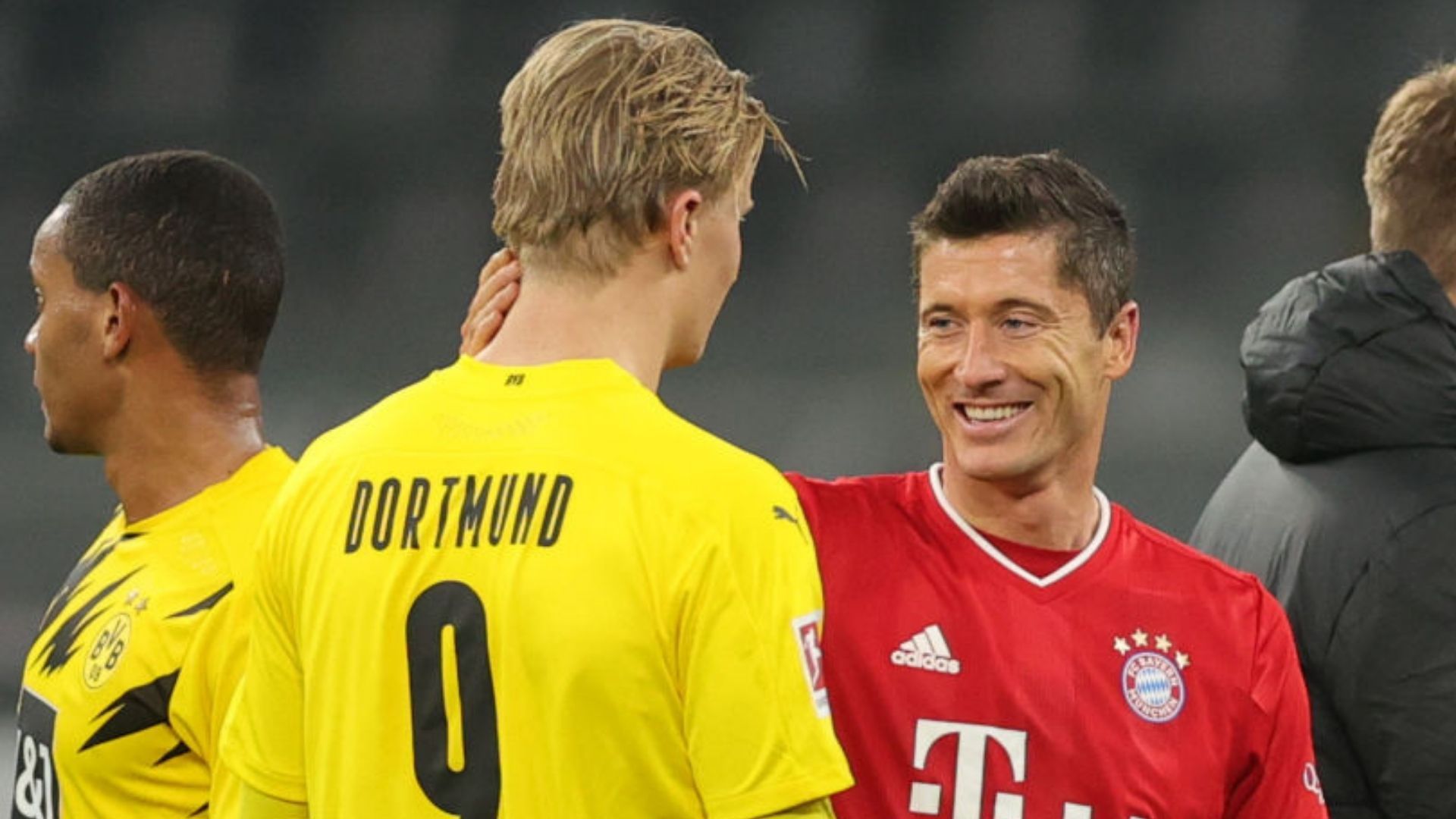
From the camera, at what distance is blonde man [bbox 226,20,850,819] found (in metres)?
1.49

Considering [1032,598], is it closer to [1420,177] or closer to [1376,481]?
[1376,481]

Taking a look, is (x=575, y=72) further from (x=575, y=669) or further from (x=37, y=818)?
(x=37, y=818)

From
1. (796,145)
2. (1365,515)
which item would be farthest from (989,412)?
(796,145)

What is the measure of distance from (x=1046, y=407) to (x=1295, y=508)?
441mm

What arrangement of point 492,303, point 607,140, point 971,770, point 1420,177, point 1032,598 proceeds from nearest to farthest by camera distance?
point 607,140, point 492,303, point 971,770, point 1032,598, point 1420,177

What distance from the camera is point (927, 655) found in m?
2.04

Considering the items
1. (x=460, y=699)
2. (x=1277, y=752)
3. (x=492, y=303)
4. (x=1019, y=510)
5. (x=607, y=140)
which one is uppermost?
(x=607, y=140)

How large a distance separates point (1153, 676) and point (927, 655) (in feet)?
0.82

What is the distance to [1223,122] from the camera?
22.0 ft

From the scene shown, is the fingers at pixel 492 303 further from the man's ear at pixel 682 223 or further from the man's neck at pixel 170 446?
the man's neck at pixel 170 446

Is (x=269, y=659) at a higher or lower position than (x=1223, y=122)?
higher

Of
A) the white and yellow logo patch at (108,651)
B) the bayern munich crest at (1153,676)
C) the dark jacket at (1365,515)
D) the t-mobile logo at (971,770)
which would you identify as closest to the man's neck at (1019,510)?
the bayern munich crest at (1153,676)

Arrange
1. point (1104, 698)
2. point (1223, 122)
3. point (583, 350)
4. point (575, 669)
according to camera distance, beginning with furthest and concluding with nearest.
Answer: point (1223, 122), point (1104, 698), point (583, 350), point (575, 669)

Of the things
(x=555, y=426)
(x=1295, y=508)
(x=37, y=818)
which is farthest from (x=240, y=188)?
(x=1295, y=508)
